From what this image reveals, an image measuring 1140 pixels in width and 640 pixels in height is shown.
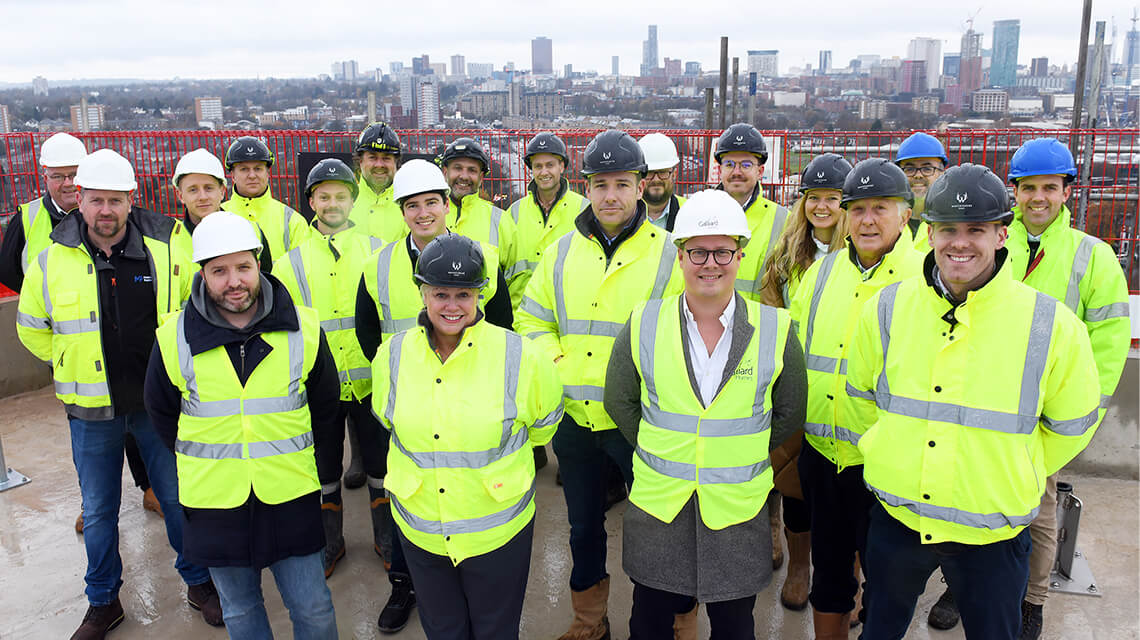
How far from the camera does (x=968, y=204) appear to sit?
2.59 metres

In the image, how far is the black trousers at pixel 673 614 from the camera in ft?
9.70

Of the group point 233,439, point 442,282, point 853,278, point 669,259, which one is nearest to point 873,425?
point 853,278

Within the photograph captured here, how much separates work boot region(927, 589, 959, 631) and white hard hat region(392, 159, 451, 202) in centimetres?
348

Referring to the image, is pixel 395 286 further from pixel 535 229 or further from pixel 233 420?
pixel 535 229

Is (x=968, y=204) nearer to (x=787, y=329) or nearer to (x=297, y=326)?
(x=787, y=329)

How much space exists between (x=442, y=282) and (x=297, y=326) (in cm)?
78

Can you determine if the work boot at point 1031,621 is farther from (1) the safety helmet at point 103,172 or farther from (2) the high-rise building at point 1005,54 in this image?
(2) the high-rise building at point 1005,54

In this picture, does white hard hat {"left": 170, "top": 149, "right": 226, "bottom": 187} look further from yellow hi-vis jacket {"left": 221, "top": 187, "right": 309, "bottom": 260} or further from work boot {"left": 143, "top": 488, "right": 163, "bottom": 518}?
work boot {"left": 143, "top": 488, "right": 163, "bottom": 518}

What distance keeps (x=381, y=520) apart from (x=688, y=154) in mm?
5727

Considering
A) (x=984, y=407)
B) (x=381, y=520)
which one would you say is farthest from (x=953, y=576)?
(x=381, y=520)

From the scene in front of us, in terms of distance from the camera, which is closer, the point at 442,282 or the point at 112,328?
the point at 442,282

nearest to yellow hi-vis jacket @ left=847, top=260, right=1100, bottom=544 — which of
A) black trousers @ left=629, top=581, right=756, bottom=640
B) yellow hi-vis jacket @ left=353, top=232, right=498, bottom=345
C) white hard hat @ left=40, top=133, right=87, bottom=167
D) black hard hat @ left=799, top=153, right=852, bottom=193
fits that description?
black trousers @ left=629, top=581, right=756, bottom=640

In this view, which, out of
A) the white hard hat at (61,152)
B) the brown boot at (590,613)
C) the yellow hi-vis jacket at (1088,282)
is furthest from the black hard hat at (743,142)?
the white hard hat at (61,152)

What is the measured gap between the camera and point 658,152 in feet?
17.6
